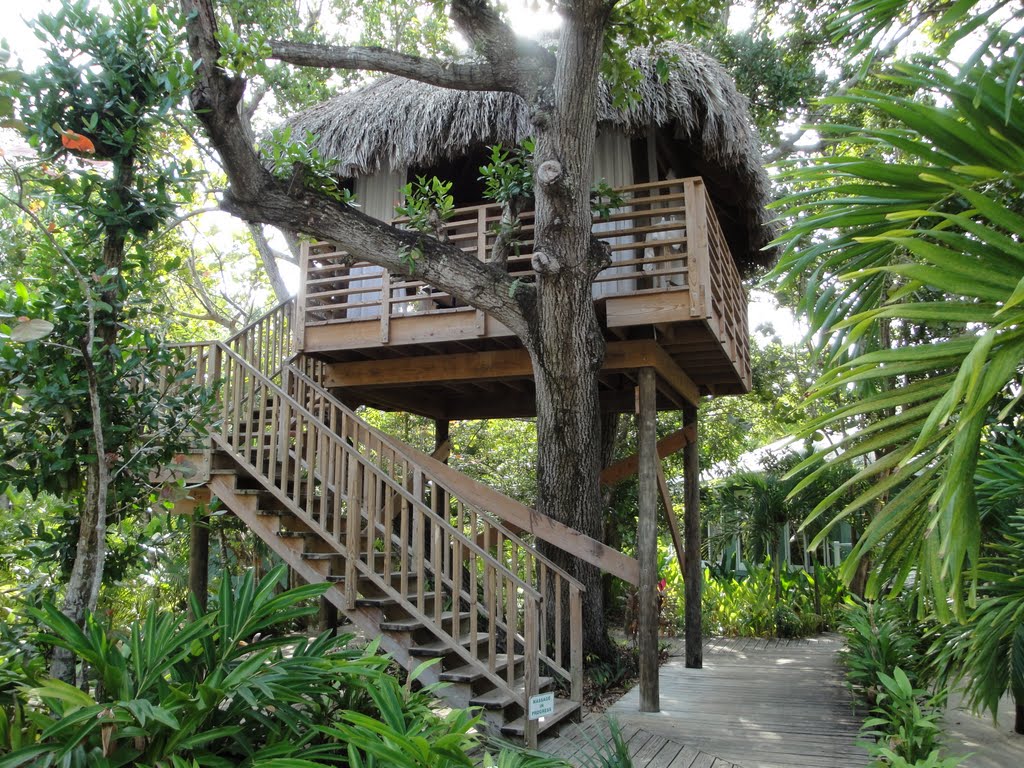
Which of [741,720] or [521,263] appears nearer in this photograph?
[741,720]

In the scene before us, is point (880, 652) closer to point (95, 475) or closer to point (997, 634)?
point (997, 634)

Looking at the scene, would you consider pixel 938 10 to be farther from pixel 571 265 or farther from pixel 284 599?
pixel 284 599

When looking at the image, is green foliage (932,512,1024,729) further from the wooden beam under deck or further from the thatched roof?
the thatched roof

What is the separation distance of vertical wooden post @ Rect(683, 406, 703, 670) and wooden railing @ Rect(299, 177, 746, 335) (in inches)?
61.8

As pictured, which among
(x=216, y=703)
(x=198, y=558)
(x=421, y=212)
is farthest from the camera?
(x=198, y=558)

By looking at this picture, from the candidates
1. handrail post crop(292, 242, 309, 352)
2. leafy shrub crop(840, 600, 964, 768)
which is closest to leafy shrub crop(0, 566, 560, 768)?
leafy shrub crop(840, 600, 964, 768)

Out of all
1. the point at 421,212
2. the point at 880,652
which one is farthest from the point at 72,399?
the point at 880,652

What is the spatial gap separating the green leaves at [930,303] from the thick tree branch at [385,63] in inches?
151

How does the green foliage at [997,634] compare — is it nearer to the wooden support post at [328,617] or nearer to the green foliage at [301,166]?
the green foliage at [301,166]

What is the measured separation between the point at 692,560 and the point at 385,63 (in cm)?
590

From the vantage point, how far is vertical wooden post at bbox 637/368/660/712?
20.6ft

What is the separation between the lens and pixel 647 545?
22.1 feet

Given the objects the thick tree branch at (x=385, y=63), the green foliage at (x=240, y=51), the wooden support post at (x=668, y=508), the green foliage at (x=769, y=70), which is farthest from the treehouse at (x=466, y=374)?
the green foliage at (x=769, y=70)

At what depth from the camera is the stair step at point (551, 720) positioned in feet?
16.8
